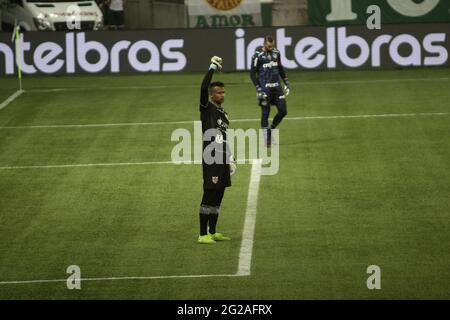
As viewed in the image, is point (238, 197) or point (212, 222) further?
point (238, 197)

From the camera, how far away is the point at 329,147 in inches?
925

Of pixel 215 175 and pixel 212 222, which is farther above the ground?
pixel 215 175

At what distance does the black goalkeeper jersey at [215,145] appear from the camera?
16.3 m

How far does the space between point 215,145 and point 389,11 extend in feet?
66.7

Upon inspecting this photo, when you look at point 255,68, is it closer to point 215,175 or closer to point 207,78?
point 215,175

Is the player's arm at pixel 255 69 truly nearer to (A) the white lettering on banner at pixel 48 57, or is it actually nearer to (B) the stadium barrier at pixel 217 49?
(B) the stadium barrier at pixel 217 49

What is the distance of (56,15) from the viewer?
37.5 metres

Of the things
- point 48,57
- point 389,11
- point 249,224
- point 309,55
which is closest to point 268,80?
point 249,224

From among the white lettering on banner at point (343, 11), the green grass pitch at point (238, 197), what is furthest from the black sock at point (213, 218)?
the white lettering on banner at point (343, 11)

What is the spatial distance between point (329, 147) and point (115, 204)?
222 inches

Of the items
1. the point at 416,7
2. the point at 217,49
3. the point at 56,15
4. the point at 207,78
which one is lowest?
the point at 207,78

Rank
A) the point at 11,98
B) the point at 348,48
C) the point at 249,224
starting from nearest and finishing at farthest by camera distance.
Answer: the point at 249,224 < the point at 11,98 < the point at 348,48

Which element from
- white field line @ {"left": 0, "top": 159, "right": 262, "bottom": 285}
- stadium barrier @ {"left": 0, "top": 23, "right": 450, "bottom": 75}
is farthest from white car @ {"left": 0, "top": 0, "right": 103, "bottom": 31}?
white field line @ {"left": 0, "top": 159, "right": 262, "bottom": 285}
